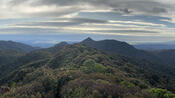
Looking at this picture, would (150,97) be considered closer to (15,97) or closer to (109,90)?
(109,90)

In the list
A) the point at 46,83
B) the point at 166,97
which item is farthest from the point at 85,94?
the point at 166,97

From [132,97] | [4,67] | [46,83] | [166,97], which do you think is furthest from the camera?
[4,67]

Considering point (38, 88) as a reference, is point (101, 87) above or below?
above

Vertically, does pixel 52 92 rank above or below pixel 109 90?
below

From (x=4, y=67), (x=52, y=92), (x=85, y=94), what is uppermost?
(x=85, y=94)

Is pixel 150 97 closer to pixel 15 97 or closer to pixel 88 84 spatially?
pixel 88 84

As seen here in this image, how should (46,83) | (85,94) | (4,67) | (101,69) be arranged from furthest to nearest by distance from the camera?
(4,67)
(101,69)
(46,83)
(85,94)

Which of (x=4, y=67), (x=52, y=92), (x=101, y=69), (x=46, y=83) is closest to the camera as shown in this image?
(x=52, y=92)

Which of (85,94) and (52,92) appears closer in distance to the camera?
(85,94)

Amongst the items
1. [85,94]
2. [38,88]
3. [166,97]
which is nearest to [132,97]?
[85,94]

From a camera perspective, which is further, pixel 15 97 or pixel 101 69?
pixel 101 69
